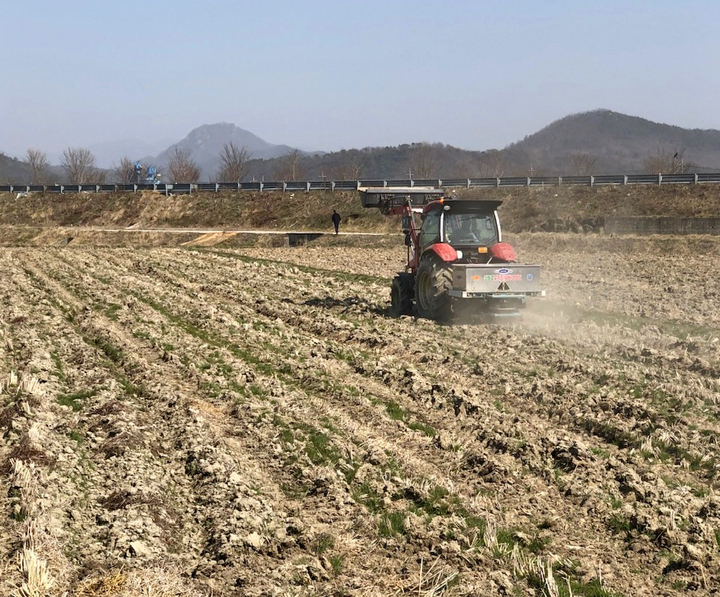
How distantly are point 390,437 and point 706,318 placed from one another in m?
9.32

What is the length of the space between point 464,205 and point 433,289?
179 cm

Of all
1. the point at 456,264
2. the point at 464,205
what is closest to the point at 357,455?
the point at 456,264

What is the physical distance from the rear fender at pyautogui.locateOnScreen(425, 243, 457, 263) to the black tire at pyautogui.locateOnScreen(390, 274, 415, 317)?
1.26 m

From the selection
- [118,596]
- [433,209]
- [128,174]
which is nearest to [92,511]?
[118,596]

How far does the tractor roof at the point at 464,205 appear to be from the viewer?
49.2 feet

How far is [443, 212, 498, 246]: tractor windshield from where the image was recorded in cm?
1532

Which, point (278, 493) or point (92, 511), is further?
point (278, 493)

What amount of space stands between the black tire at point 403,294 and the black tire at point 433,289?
1.29ft

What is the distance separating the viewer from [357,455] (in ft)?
24.9

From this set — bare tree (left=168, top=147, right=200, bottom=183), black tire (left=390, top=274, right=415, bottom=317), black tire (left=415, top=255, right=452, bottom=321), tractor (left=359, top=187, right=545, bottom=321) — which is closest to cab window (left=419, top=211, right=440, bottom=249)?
tractor (left=359, top=187, right=545, bottom=321)

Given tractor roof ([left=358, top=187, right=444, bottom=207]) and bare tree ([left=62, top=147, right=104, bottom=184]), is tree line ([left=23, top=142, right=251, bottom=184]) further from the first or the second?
tractor roof ([left=358, top=187, right=444, bottom=207])

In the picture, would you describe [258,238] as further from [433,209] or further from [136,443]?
[136,443]

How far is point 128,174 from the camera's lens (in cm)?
9194

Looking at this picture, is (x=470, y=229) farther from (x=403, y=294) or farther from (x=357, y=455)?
(x=357, y=455)
